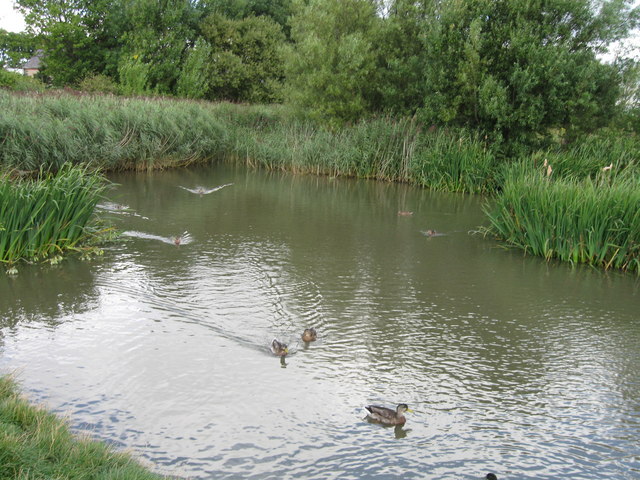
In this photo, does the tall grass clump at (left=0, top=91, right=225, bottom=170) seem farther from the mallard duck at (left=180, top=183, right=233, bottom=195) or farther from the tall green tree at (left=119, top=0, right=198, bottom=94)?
the tall green tree at (left=119, top=0, right=198, bottom=94)

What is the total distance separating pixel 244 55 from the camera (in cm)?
4144

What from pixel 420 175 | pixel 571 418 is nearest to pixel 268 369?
pixel 571 418

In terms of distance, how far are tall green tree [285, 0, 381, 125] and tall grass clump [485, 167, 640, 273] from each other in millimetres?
12192

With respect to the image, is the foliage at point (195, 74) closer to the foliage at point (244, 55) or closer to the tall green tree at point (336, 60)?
the foliage at point (244, 55)

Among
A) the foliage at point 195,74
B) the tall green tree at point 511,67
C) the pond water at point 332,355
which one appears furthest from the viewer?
the foliage at point 195,74

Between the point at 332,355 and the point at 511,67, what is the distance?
1517cm

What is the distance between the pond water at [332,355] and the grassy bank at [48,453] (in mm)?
562

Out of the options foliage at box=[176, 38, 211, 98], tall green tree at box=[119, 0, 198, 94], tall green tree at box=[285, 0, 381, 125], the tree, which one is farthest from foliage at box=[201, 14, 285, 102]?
tall green tree at box=[285, 0, 381, 125]

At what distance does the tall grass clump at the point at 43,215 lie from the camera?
8.94m

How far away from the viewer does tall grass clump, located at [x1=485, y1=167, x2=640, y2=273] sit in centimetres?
1047

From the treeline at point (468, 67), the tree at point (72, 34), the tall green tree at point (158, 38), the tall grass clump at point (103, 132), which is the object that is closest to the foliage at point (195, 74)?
the tall green tree at point (158, 38)

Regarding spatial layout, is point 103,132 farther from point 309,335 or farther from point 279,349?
point 279,349

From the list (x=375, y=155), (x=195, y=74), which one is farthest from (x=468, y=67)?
(x=195, y=74)

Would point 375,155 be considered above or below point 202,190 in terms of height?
above
